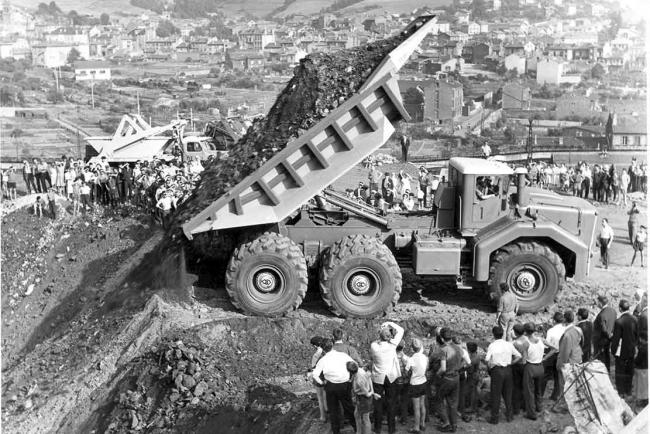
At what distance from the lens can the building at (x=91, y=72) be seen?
9588cm

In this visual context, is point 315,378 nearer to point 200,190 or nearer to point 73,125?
point 200,190

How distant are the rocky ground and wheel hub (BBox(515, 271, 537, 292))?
41 centimetres

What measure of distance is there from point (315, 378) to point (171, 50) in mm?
118950

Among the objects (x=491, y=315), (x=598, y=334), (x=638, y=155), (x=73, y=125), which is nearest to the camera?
(x=598, y=334)

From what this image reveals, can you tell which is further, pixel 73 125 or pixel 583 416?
pixel 73 125

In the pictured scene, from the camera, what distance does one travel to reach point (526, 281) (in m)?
12.4

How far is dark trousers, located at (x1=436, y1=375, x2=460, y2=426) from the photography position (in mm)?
8625

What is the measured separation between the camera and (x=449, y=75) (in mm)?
80375

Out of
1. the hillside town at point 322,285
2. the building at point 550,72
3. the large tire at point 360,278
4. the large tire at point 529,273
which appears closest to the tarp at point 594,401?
the hillside town at point 322,285

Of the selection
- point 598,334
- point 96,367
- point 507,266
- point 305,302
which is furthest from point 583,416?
point 96,367

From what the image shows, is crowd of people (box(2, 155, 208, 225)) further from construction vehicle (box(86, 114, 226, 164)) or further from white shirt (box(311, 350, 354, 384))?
white shirt (box(311, 350, 354, 384))

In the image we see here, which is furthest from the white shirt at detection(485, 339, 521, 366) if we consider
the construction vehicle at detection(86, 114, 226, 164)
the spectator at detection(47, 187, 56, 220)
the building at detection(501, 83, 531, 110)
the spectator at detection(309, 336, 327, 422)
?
the building at detection(501, 83, 531, 110)

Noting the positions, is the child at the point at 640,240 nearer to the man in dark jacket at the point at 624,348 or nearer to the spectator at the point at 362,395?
the man in dark jacket at the point at 624,348

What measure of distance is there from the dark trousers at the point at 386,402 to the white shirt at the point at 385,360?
68 millimetres
